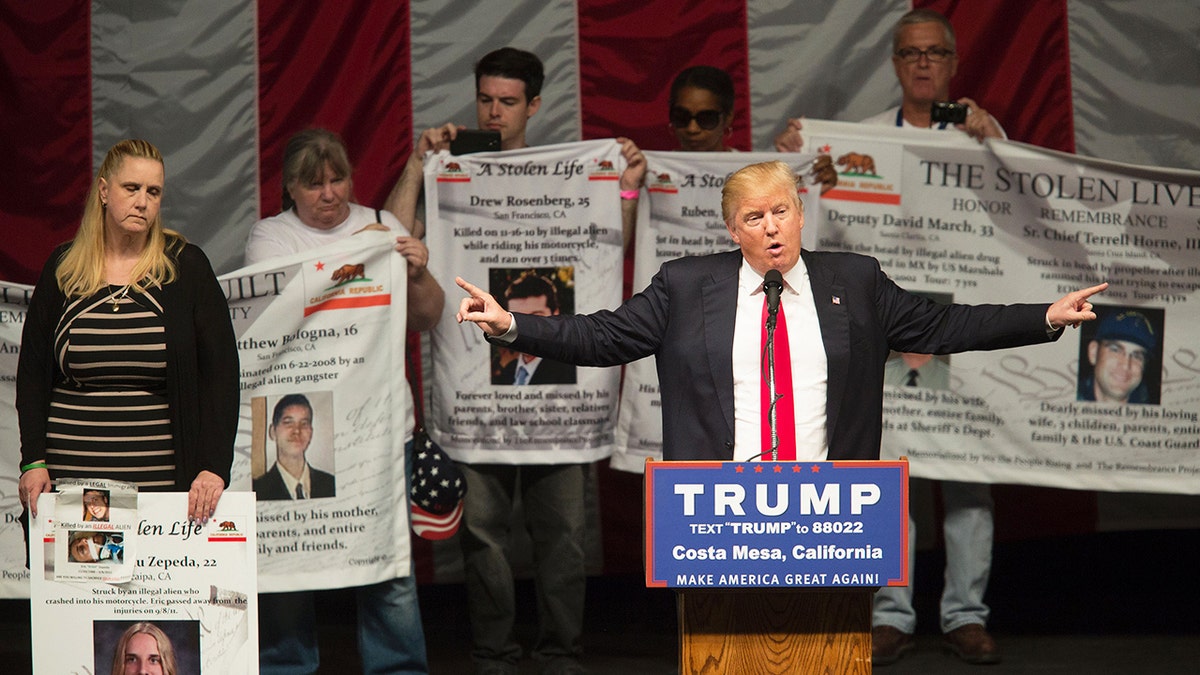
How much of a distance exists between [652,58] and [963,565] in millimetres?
2343

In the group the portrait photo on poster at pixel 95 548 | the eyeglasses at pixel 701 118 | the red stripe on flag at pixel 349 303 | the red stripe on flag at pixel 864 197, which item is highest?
the eyeglasses at pixel 701 118

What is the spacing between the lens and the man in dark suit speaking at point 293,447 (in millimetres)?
4633

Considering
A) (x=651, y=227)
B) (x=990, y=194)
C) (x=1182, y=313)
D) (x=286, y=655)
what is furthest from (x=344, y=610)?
(x=1182, y=313)

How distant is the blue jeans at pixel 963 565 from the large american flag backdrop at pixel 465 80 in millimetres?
1002

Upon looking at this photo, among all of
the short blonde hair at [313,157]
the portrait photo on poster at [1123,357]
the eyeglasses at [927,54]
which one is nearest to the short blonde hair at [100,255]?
the short blonde hair at [313,157]

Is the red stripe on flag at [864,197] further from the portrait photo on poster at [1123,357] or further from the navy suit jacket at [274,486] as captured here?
the navy suit jacket at [274,486]

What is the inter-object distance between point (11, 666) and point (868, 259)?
3525mm

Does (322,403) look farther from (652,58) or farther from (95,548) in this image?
(652,58)

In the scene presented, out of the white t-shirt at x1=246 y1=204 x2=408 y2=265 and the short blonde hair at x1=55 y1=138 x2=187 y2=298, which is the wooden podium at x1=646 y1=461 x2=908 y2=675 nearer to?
the short blonde hair at x1=55 y1=138 x2=187 y2=298

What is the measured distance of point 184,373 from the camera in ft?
12.2


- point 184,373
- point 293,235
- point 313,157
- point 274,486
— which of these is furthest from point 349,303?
point 184,373

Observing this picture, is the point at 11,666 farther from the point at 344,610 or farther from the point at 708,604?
the point at 708,604

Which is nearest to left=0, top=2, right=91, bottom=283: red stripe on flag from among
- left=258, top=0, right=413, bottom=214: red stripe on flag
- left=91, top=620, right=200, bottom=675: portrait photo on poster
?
left=258, top=0, right=413, bottom=214: red stripe on flag

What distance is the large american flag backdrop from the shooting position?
5734 millimetres
